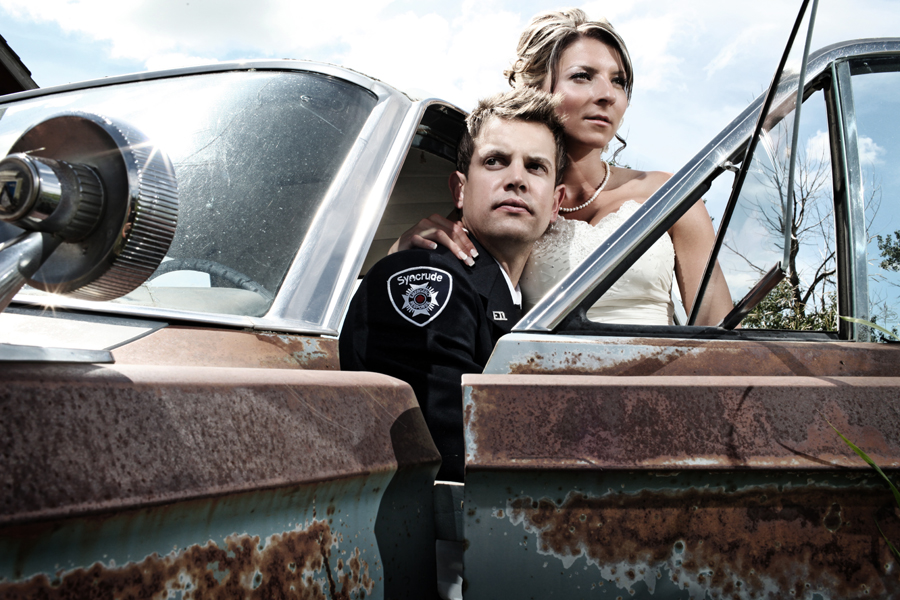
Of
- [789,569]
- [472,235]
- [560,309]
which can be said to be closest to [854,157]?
[560,309]

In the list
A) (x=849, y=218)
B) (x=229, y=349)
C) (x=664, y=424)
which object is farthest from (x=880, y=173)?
(x=229, y=349)

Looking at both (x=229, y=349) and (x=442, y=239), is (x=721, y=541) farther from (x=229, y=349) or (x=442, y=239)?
(x=442, y=239)

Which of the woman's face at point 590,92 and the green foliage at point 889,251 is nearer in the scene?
the green foliage at point 889,251

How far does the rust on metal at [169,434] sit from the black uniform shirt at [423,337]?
1.26 ft

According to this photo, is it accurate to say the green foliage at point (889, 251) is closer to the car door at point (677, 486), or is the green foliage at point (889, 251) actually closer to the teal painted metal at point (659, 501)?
the car door at point (677, 486)

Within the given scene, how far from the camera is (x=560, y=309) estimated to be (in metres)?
1.34

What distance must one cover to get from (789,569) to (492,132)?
1.61m

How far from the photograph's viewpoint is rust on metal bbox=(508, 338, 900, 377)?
1283mm

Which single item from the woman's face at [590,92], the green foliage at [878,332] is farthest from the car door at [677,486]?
the woman's face at [590,92]

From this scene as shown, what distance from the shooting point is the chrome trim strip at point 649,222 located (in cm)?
134

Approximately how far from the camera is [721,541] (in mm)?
1111

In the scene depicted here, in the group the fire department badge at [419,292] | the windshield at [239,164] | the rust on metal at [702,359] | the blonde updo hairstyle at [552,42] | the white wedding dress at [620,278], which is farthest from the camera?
the blonde updo hairstyle at [552,42]

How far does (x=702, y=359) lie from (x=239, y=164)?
1116 mm

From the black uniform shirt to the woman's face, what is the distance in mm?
1418
